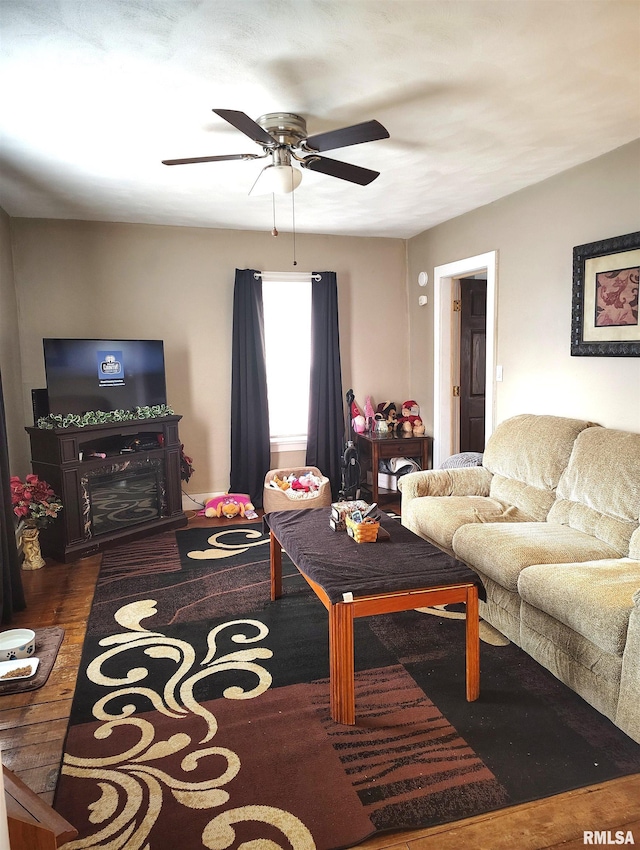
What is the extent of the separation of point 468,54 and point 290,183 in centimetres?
100

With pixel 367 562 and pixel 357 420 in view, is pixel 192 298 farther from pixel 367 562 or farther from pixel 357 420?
pixel 367 562

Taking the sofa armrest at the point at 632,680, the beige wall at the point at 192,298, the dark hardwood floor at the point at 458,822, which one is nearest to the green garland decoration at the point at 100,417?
the beige wall at the point at 192,298

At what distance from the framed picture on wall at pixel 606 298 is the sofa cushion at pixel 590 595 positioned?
4.24 feet

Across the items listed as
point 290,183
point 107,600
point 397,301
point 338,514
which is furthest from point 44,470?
point 397,301

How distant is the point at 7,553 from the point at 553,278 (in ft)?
12.4

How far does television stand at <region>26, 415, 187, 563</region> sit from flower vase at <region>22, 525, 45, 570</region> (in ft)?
0.54

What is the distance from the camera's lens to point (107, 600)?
11.2 ft

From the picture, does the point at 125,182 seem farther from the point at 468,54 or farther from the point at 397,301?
the point at 397,301

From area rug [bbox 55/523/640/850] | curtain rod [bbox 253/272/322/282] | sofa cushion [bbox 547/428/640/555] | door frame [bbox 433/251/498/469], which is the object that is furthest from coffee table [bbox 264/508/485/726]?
curtain rod [bbox 253/272/322/282]

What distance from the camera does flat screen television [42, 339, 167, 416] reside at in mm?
4238

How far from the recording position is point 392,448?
5.32m

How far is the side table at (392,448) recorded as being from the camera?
521cm

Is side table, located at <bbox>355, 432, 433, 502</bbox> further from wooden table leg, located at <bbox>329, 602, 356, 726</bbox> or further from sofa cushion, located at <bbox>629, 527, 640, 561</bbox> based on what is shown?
wooden table leg, located at <bbox>329, 602, 356, 726</bbox>

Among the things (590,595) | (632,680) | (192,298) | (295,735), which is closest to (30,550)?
(192,298)
